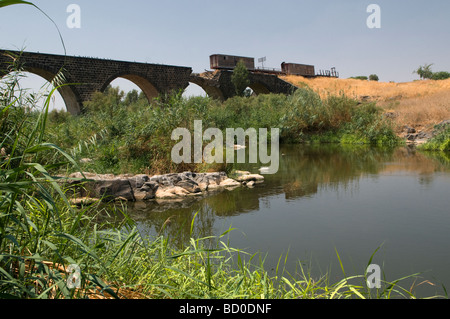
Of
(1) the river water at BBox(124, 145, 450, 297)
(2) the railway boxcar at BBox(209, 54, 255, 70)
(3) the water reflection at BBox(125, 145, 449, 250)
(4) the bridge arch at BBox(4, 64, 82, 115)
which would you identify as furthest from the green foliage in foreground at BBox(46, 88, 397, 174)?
→ (2) the railway boxcar at BBox(209, 54, 255, 70)

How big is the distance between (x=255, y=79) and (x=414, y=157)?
21.1m

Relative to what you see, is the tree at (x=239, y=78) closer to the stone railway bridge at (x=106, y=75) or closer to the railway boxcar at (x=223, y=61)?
the stone railway bridge at (x=106, y=75)

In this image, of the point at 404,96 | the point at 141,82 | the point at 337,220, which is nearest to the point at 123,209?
the point at 337,220

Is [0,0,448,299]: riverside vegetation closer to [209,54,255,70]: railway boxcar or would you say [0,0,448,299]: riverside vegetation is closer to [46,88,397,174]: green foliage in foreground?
[46,88,397,174]: green foliage in foreground

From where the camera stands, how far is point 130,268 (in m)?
2.28

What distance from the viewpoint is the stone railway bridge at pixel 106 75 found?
55.3ft

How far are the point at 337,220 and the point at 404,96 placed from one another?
81.9ft

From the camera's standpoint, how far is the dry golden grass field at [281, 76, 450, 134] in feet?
52.1

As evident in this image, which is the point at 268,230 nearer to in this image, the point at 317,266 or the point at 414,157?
the point at 317,266

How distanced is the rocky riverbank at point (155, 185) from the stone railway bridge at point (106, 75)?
316 inches

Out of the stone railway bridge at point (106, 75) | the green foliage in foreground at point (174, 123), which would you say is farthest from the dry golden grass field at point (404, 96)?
the stone railway bridge at point (106, 75)

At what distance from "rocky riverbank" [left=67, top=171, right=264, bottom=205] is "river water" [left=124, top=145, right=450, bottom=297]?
0.39 metres

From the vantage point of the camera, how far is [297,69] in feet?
124

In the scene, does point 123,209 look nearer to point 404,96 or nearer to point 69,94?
point 69,94
